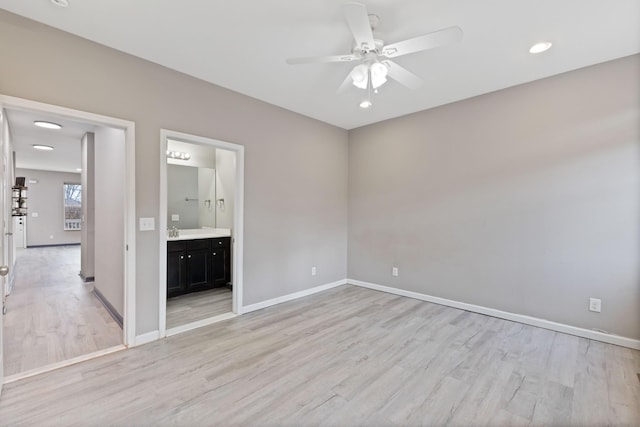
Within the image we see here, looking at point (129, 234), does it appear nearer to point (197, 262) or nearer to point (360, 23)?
point (197, 262)

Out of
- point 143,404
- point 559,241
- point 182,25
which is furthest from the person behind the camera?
point 559,241

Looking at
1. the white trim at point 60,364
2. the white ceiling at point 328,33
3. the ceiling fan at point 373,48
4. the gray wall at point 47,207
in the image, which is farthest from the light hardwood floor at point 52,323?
the gray wall at point 47,207

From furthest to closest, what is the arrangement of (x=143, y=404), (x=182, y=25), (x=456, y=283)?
(x=456, y=283) → (x=182, y=25) → (x=143, y=404)

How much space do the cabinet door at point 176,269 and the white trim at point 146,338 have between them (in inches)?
53.1

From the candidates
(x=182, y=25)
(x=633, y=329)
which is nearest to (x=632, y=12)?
(x=633, y=329)

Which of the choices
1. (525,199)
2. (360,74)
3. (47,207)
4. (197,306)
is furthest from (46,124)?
(47,207)

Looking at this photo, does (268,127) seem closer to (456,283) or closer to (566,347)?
(456,283)

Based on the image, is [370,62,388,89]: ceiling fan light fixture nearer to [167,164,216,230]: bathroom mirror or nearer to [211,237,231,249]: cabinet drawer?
[211,237,231,249]: cabinet drawer

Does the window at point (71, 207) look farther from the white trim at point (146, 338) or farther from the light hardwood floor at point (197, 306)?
the white trim at point (146, 338)

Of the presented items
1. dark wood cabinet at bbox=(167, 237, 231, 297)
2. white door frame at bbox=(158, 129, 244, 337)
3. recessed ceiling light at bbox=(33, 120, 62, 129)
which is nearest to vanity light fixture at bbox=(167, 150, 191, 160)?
recessed ceiling light at bbox=(33, 120, 62, 129)

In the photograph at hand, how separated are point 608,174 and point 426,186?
1863mm

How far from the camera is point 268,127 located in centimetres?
388

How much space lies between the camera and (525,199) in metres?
3.31

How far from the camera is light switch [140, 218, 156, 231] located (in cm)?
277
